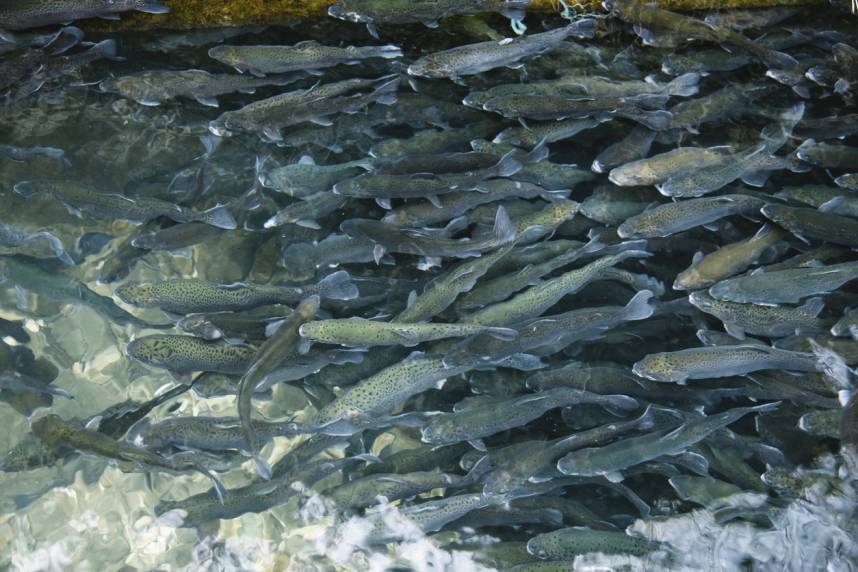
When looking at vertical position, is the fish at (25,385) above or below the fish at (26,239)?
below

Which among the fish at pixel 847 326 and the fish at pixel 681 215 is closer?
the fish at pixel 847 326

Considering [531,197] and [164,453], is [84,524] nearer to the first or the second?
[164,453]

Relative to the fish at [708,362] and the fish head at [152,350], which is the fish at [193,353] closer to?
the fish head at [152,350]

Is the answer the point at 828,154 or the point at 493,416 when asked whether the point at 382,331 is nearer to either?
the point at 493,416

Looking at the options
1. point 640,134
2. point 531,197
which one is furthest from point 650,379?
point 640,134

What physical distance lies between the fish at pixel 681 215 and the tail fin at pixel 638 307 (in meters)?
0.44

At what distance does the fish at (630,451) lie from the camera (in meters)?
3.71

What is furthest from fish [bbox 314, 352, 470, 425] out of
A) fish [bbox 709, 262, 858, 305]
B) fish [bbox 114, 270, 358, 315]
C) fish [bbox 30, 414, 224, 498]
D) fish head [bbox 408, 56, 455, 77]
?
fish head [bbox 408, 56, 455, 77]

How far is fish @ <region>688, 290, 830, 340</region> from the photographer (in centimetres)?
405

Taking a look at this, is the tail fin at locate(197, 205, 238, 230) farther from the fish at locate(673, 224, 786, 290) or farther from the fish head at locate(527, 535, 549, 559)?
the fish at locate(673, 224, 786, 290)

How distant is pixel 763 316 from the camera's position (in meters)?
4.05

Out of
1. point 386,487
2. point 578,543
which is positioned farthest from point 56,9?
point 578,543

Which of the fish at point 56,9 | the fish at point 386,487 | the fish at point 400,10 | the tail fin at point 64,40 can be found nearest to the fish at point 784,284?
the fish at point 386,487

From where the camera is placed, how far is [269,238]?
4.43 meters
